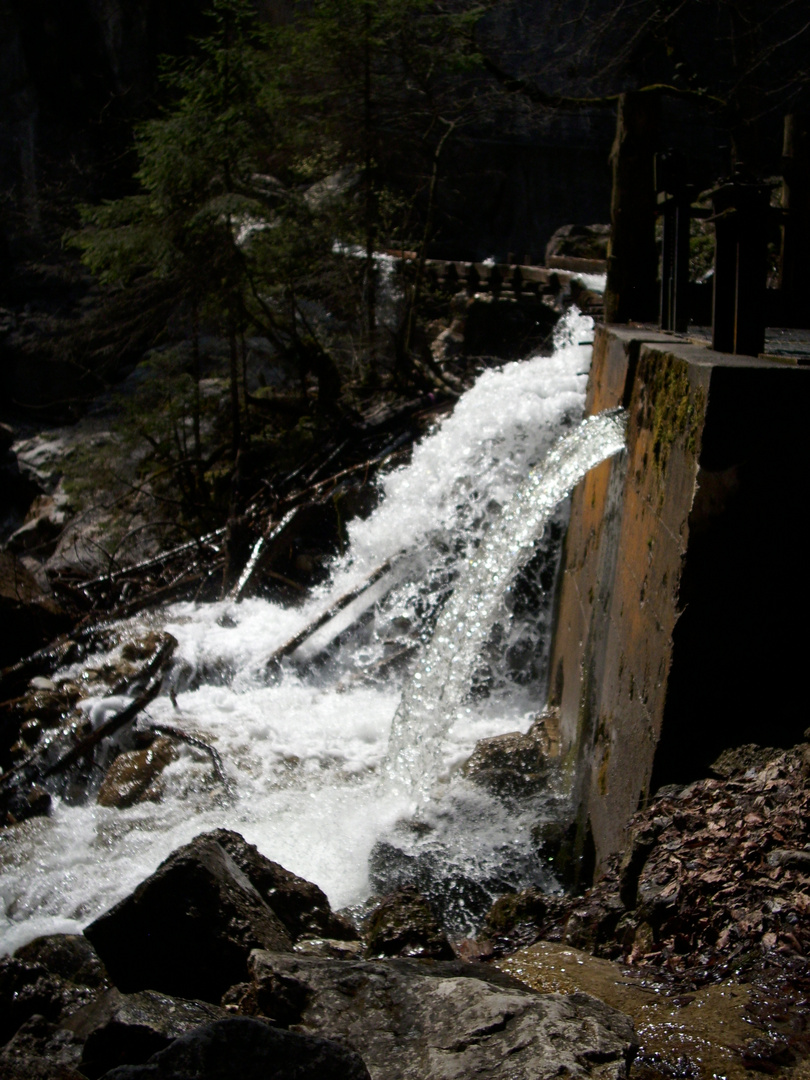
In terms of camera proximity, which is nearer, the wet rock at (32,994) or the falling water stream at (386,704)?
the wet rock at (32,994)

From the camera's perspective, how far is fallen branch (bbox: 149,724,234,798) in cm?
561

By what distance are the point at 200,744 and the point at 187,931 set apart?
2.70 m

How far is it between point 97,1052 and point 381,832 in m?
2.25

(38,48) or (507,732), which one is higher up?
(38,48)

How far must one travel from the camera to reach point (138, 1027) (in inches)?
105

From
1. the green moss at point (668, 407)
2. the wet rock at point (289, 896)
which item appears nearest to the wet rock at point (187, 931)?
the wet rock at point (289, 896)

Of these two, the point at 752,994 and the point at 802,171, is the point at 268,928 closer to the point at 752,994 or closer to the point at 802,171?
the point at 752,994

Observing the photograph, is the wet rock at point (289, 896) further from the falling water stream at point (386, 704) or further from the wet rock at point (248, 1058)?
the wet rock at point (248, 1058)

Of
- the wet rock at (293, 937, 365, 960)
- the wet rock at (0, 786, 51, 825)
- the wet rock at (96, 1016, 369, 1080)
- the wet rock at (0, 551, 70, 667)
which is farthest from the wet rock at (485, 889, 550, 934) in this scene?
the wet rock at (0, 551, 70, 667)

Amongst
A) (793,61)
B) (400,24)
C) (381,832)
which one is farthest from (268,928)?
(793,61)

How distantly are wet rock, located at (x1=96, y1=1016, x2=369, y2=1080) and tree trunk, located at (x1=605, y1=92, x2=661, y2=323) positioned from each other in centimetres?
527

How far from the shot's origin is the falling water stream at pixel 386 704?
465cm

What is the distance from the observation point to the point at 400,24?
10.6 metres

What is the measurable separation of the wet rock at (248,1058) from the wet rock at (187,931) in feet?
3.74
